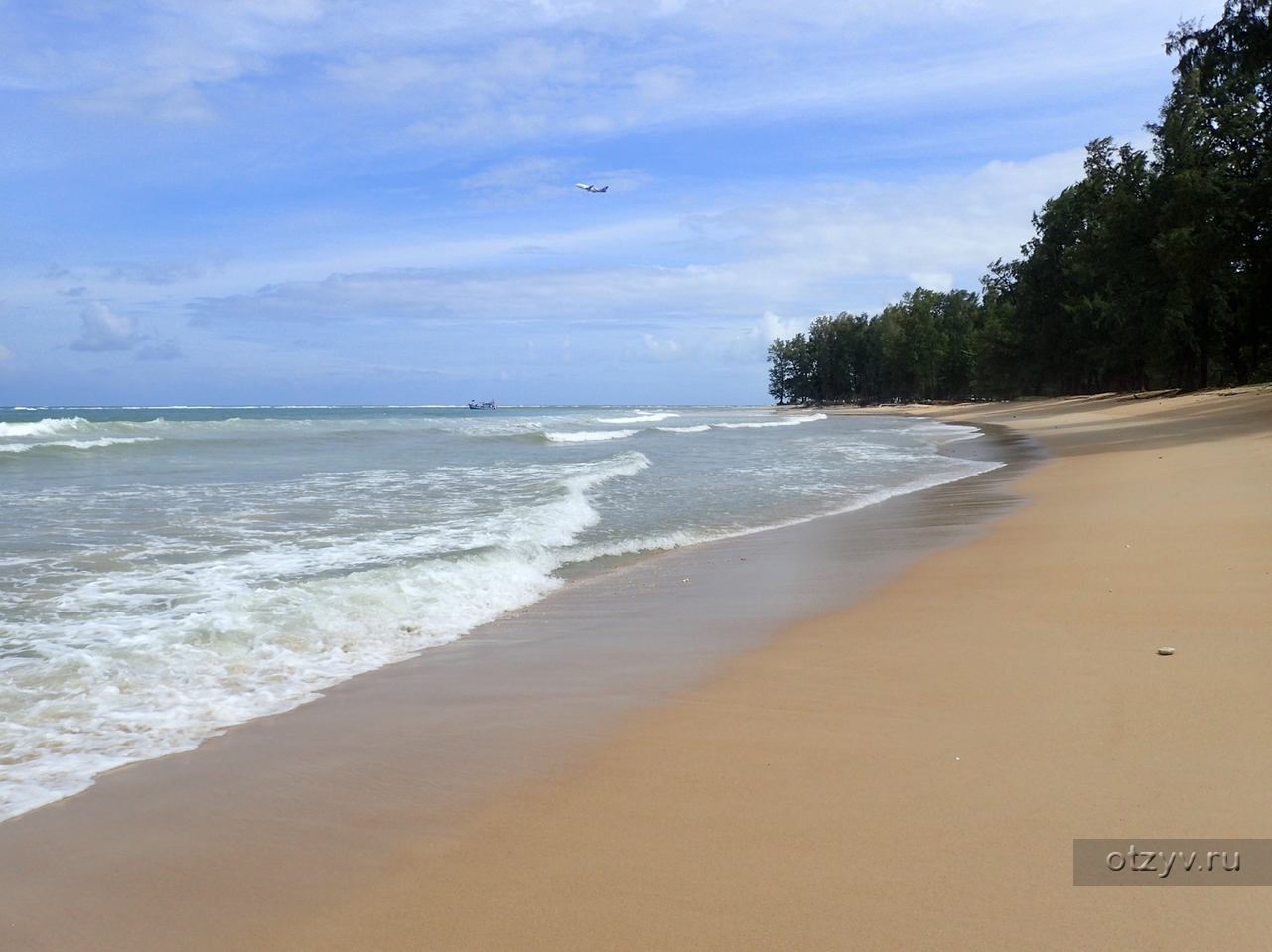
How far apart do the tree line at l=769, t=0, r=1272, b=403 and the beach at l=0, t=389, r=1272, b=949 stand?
2376 cm

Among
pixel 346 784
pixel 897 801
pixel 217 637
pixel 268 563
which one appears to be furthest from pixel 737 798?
pixel 268 563

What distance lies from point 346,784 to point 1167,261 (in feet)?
109

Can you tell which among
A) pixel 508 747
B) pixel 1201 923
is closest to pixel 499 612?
pixel 508 747

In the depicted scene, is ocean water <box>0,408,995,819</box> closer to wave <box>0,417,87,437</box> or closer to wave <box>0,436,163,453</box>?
wave <box>0,436,163,453</box>

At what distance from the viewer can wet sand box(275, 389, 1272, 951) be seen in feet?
7.39

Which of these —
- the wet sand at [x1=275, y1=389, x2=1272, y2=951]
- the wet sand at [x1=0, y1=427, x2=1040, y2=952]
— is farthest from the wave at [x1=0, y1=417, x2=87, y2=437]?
the wet sand at [x1=275, y1=389, x2=1272, y2=951]

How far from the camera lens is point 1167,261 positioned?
1152 inches

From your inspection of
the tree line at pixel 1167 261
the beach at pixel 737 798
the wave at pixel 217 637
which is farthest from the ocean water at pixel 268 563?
the tree line at pixel 1167 261

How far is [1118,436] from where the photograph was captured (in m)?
22.2

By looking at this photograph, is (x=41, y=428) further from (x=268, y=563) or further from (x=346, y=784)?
(x=346, y=784)

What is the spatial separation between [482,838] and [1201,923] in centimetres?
201

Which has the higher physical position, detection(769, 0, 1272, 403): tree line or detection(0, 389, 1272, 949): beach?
detection(769, 0, 1272, 403): tree line

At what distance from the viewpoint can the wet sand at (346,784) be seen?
2.52m

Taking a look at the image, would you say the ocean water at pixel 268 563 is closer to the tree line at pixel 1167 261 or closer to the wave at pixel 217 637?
the wave at pixel 217 637
